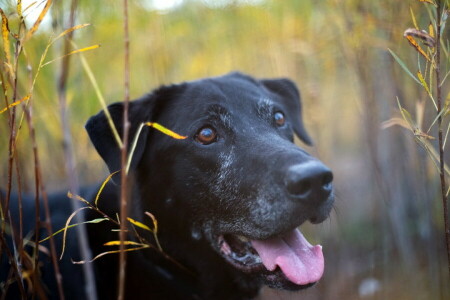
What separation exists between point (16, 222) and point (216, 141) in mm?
1483

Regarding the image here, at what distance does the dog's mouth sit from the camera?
2059mm

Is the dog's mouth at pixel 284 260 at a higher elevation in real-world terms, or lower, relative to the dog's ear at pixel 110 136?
lower

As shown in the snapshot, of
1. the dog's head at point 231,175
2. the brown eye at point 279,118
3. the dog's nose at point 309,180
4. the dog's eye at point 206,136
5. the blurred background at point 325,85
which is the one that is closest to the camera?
the dog's nose at point 309,180

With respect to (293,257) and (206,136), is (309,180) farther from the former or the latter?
(206,136)

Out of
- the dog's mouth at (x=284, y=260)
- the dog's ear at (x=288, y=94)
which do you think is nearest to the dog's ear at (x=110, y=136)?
the dog's mouth at (x=284, y=260)

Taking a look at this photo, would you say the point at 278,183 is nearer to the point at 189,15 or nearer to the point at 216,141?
the point at 216,141

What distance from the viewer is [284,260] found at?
2113 millimetres

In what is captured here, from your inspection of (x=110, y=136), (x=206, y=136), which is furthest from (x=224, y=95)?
(x=110, y=136)

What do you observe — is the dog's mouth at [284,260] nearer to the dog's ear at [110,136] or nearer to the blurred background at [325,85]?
the blurred background at [325,85]

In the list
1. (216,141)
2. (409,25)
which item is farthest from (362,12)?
(216,141)

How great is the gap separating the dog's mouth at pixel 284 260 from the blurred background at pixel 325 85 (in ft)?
1.51

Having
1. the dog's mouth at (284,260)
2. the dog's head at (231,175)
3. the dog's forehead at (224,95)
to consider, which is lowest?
the dog's mouth at (284,260)

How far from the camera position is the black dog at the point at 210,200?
2.09 meters

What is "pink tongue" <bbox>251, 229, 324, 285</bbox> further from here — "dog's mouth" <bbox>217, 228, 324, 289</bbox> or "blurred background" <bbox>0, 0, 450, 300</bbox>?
"blurred background" <bbox>0, 0, 450, 300</bbox>
